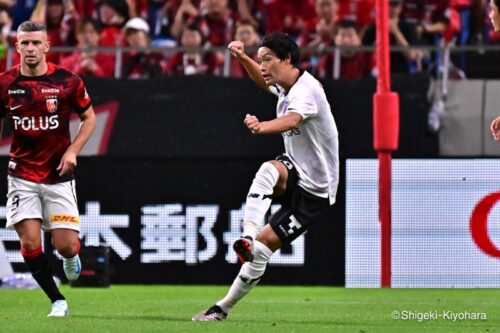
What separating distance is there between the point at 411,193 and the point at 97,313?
5.30 metres

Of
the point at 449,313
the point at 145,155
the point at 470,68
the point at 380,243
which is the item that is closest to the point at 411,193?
the point at 380,243

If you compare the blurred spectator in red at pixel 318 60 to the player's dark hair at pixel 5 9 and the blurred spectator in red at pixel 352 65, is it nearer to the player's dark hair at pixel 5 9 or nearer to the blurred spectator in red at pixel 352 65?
the blurred spectator in red at pixel 352 65

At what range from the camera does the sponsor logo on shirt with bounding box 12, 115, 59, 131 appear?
34.6 feet

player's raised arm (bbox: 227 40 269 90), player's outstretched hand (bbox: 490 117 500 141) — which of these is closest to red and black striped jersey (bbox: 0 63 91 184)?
player's raised arm (bbox: 227 40 269 90)

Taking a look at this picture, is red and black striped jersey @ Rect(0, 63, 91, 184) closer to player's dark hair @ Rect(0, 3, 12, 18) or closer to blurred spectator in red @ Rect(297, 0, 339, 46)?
blurred spectator in red @ Rect(297, 0, 339, 46)

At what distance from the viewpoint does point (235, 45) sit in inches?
416

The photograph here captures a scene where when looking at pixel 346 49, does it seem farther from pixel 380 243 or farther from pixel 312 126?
pixel 312 126

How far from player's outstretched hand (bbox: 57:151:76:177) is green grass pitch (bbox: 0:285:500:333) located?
1127 millimetres

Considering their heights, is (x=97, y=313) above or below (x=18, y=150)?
below

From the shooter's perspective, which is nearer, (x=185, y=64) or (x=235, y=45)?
(x=235, y=45)

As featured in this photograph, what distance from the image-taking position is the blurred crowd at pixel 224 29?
54.0 ft

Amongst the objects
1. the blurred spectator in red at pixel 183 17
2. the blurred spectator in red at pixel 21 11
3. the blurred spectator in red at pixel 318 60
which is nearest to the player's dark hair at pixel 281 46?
the blurred spectator in red at pixel 318 60

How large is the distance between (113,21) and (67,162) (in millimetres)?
8082

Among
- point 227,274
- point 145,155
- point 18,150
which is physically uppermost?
point 18,150
